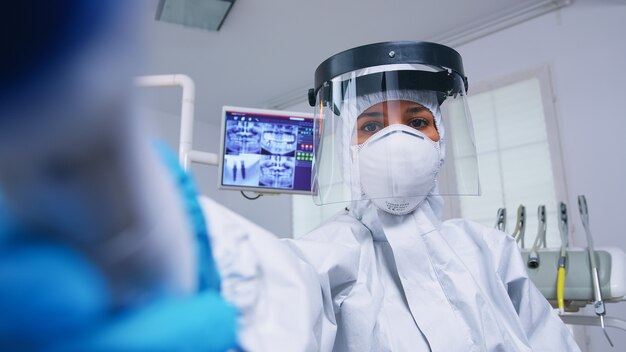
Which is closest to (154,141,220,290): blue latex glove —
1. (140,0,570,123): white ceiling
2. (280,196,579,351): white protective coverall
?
(280,196,579,351): white protective coverall

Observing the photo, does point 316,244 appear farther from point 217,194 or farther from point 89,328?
point 217,194

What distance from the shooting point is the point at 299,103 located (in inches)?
160

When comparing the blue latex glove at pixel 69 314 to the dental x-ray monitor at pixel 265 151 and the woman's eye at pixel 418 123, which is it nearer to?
the woman's eye at pixel 418 123

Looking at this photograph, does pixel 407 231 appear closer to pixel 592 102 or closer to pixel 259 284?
pixel 259 284

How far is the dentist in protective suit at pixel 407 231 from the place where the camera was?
83 cm

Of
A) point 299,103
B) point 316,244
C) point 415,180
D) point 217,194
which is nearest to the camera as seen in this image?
point 316,244

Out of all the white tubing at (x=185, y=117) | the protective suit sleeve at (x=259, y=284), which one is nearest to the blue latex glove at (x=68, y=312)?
the protective suit sleeve at (x=259, y=284)

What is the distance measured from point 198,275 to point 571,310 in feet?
5.70

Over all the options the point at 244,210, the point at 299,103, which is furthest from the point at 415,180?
the point at 244,210

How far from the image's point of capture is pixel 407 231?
94 centimetres

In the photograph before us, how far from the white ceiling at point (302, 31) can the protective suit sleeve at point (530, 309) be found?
1.99 m

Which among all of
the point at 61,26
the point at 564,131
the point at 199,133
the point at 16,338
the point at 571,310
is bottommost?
the point at 571,310

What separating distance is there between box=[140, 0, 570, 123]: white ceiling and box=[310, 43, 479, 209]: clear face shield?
1.62 m

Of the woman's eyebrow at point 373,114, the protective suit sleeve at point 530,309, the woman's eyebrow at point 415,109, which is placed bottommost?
the protective suit sleeve at point 530,309
